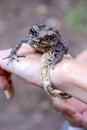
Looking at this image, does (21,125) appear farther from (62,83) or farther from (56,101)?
(62,83)

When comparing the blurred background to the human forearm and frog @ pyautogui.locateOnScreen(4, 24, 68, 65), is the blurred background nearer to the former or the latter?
frog @ pyautogui.locateOnScreen(4, 24, 68, 65)

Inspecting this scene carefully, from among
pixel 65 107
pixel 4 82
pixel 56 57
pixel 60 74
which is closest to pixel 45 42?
pixel 56 57

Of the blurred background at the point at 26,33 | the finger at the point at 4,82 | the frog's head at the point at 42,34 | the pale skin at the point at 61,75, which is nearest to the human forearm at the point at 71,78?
the pale skin at the point at 61,75

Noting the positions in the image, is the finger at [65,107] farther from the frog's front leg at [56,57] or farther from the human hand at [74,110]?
the frog's front leg at [56,57]

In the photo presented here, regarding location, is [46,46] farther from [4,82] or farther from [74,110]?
[74,110]

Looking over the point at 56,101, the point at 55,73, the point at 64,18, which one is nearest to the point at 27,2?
the point at 64,18
